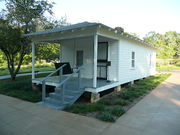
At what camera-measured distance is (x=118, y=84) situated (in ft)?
21.7

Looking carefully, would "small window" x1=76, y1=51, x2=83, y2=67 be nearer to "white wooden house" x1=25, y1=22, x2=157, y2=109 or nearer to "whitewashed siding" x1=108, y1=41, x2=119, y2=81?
"white wooden house" x1=25, y1=22, x2=157, y2=109

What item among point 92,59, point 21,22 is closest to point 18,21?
point 21,22

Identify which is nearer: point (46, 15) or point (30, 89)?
point (30, 89)

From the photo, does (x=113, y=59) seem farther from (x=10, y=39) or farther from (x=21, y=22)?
(x=21, y=22)

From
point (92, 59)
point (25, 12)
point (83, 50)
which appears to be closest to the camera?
point (92, 59)

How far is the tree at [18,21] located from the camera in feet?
26.1

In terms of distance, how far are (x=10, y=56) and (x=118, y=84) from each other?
8.01 m

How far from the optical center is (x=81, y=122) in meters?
3.38

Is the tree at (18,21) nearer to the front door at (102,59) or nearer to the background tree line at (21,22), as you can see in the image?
the background tree line at (21,22)

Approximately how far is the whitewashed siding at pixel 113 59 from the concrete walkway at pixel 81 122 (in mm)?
2424

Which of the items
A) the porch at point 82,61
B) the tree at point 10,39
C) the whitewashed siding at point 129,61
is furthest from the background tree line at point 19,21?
the whitewashed siding at point 129,61

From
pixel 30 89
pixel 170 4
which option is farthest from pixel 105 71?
pixel 170 4

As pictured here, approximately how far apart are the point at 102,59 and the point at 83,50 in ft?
4.45

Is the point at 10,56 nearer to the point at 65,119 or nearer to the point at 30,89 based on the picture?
the point at 30,89
